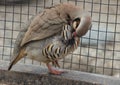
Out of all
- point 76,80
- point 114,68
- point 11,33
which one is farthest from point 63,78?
point 11,33

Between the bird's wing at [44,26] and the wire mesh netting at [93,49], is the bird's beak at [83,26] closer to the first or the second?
the bird's wing at [44,26]

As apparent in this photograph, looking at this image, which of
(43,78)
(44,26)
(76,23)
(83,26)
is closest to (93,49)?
(43,78)

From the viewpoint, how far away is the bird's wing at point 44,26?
421 centimetres

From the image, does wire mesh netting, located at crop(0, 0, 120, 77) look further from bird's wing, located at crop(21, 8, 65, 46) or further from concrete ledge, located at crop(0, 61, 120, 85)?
bird's wing, located at crop(21, 8, 65, 46)

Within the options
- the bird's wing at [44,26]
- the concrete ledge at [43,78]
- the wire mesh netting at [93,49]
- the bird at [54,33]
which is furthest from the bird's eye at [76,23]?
the wire mesh netting at [93,49]

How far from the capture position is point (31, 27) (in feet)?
14.2

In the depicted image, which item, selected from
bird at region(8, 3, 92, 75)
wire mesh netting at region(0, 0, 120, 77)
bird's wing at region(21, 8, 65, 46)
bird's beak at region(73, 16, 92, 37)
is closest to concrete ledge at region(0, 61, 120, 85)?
bird at region(8, 3, 92, 75)

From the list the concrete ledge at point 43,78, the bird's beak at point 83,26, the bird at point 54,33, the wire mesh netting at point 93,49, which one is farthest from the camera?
the wire mesh netting at point 93,49

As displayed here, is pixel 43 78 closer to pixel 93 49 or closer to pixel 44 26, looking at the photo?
pixel 44 26

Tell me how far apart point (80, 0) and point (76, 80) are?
3353 millimetres

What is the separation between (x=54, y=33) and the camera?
4.22 metres

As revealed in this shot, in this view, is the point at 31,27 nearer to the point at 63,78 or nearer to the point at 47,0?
the point at 63,78

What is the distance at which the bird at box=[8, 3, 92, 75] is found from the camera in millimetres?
4145

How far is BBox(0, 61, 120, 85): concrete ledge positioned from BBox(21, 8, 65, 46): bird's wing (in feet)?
1.63
